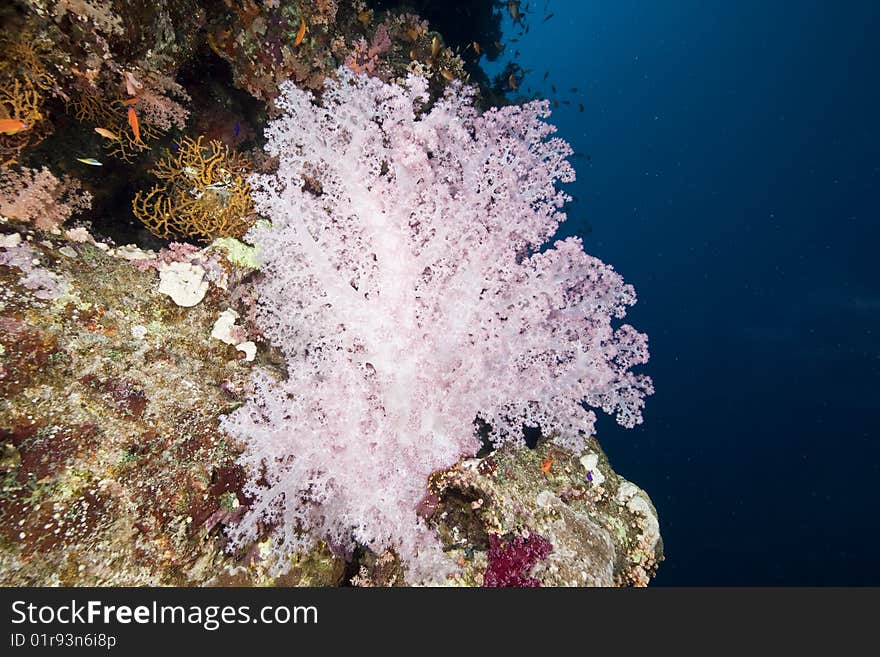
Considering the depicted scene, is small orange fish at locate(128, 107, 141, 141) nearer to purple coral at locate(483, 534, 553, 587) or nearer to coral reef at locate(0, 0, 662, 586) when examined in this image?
coral reef at locate(0, 0, 662, 586)

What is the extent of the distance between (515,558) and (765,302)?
2188 inches

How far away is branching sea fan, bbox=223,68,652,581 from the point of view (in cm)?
316

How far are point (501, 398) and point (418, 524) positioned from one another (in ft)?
4.20

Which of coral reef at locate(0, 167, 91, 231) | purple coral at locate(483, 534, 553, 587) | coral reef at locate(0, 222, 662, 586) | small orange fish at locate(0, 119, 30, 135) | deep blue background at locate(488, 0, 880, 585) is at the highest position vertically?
deep blue background at locate(488, 0, 880, 585)

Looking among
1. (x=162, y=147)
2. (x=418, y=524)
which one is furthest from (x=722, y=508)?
(x=162, y=147)

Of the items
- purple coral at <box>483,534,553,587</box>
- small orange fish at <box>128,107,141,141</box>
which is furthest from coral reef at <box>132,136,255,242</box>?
purple coral at <box>483,534,553,587</box>

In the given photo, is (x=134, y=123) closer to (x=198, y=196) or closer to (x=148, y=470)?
(x=198, y=196)

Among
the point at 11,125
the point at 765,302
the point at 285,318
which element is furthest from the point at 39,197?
the point at 765,302

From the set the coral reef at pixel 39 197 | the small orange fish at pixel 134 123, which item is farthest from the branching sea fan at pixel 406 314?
the coral reef at pixel 39 197

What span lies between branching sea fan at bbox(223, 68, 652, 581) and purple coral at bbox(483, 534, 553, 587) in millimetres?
443

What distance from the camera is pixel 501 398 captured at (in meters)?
3.43

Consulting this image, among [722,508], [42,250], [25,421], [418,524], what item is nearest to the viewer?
[25,421]

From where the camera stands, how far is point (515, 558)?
3.28m

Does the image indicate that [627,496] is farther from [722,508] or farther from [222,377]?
[722,508]
